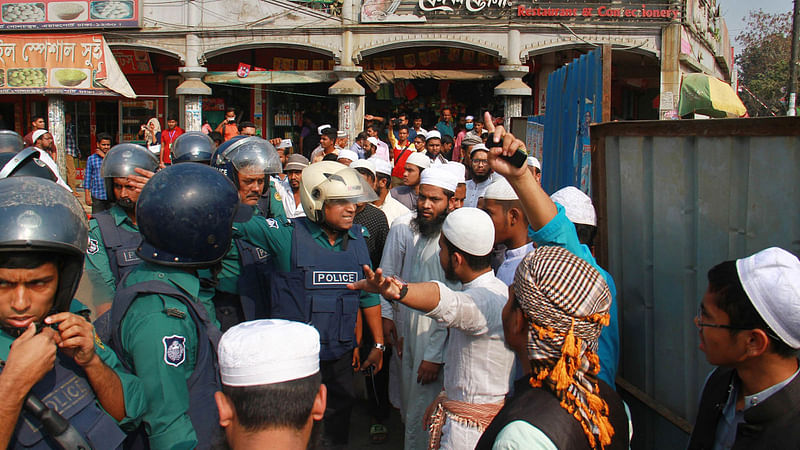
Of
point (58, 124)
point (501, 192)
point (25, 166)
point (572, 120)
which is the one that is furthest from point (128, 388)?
point (58, 124)

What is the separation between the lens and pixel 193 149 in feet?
18.2

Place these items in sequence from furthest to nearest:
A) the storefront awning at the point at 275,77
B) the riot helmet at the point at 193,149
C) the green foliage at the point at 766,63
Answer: the green foliage at the point at 766,63
the storefront awning at the point at 275,77
the riot helmet at the point at 193,149

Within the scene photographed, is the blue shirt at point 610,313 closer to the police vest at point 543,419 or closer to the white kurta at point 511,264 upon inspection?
the white kurta at point 511,264

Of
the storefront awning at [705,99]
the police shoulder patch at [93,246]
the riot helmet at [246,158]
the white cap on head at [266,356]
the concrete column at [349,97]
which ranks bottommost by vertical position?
the white cap on head at [266,356]

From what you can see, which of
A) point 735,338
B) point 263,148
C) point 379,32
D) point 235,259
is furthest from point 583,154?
point 379,32

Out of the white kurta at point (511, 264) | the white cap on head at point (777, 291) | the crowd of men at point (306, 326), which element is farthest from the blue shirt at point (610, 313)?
the white cap on head at point (777, 291)

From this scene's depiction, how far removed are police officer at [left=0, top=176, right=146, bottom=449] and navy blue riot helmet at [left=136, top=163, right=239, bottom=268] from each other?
380mm

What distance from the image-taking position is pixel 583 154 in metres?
5.04

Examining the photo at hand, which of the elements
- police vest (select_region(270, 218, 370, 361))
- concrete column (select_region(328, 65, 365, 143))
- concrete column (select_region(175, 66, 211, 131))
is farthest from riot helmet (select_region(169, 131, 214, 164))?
concrete column (select_region(175, 66, 211, 131))

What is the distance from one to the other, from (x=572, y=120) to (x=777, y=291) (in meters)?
3.99

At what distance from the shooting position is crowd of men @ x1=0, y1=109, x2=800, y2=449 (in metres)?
1.75

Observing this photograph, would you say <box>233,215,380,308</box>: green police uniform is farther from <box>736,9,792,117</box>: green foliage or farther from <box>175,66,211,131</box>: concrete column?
<box>736,9,792,117</box>: green foliage

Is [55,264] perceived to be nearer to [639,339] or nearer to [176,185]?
[176,185]

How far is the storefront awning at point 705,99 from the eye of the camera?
9.88m
